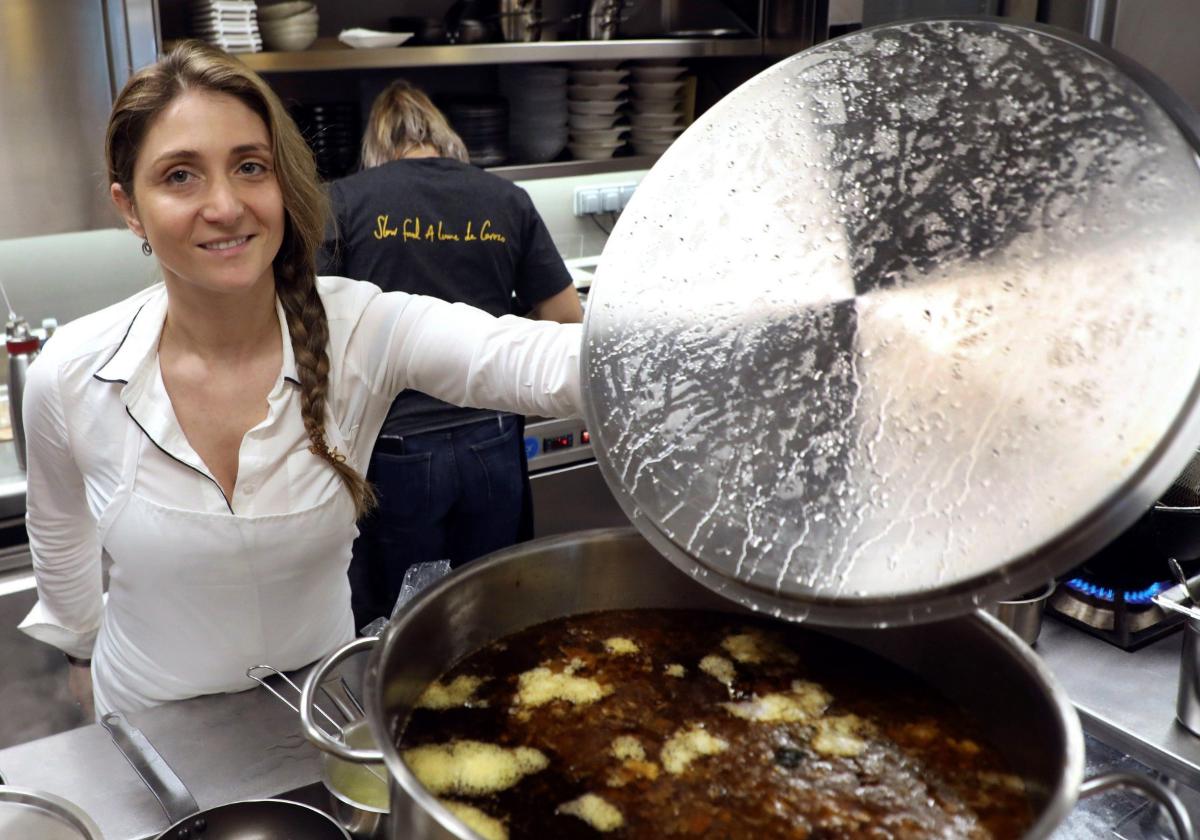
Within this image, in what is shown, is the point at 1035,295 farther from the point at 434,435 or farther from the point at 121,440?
the point at 434,435

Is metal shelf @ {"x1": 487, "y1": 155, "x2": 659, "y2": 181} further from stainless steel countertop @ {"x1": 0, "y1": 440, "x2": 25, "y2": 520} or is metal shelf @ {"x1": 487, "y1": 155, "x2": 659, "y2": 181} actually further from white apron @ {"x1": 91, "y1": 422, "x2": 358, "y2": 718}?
white apron @ {"x1": 91, "y1": 422, "x2": 358, "y2": 718}

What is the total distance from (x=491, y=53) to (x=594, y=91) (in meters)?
0.49

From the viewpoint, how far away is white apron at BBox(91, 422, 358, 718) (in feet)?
5.33

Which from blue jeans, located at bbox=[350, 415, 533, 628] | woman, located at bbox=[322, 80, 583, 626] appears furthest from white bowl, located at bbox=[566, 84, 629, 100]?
blue jeans, located at bbox=[350, 415, 533, 628]

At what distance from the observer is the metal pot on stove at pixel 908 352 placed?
32.5 inches

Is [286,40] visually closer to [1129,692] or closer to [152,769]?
[152,769]

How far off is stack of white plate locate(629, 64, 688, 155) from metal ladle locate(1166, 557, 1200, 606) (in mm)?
2656

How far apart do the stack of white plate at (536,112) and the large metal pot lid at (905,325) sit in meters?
2.65

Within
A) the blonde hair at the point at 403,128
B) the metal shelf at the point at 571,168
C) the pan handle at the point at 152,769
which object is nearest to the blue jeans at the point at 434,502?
the blonde hair at the point at 403,128

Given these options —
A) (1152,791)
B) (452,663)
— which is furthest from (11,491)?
(1152,791)

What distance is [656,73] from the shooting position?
395cm

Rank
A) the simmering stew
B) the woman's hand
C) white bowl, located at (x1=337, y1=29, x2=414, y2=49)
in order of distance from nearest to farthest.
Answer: the simmering stew < the woman's hand < white bowl, located at (x1=337, y1=29, x2=414, y2=49)

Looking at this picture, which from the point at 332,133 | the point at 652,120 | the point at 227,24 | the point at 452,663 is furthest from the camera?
the point at 652,120

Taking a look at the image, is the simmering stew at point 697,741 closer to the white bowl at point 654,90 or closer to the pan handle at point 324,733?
the pan handle at point 324,733
